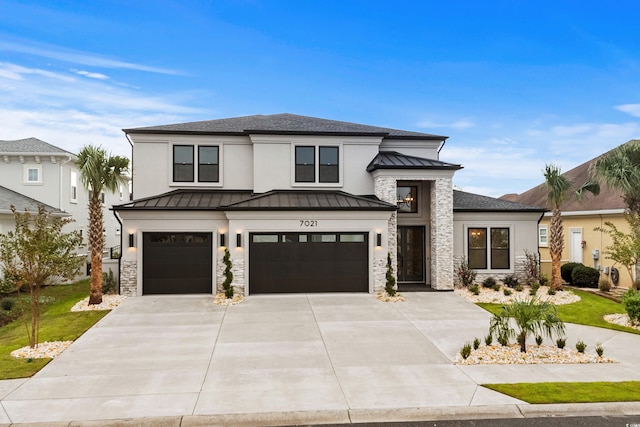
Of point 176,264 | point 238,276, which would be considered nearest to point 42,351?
point 176,264

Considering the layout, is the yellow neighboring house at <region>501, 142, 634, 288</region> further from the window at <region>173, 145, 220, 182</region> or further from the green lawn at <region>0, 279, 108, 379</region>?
the green lawn at <region>0, 279, 108, 379</region>

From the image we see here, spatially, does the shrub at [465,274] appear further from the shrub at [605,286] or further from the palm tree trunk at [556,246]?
the shrub at [605,286]

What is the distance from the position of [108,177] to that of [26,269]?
5824 millimetres

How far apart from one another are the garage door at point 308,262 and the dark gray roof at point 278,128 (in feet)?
17.6

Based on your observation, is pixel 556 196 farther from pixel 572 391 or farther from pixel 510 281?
pixel 572 391

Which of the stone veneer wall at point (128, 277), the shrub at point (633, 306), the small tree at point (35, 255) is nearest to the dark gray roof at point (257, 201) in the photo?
the stone veneer wall at point (128, 277)

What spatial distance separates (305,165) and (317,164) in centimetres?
60

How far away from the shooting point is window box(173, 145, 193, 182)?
737 inches

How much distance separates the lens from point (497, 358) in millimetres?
8820

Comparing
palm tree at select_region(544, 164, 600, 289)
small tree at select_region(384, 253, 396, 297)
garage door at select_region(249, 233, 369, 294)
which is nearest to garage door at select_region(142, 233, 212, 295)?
garage door at select_region(249, 233, 369, 294)

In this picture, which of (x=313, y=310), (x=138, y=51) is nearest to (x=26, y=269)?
(x=313, y=310)

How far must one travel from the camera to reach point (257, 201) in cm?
1684

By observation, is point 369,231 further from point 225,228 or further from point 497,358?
point 497,358

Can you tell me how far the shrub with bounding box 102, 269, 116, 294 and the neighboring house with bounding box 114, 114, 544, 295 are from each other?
1129mm
